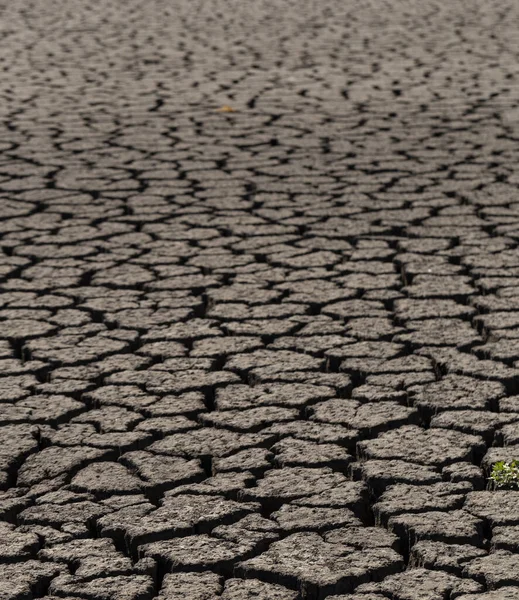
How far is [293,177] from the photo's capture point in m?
6.61

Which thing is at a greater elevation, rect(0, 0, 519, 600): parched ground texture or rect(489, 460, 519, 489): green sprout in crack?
rect(489, 460, 519, 489): green sprout in crack

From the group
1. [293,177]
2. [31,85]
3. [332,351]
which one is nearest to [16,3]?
[31,85]

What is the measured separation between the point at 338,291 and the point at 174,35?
25.4 feet

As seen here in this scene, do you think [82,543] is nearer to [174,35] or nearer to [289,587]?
[289,587]

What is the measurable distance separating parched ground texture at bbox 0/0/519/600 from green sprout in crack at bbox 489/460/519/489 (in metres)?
0.04

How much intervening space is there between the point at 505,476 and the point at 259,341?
133cm

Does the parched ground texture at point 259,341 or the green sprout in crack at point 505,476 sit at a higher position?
the green sprout in crack at point 505,476

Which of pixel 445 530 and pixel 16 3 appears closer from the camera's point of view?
pixel 445 530

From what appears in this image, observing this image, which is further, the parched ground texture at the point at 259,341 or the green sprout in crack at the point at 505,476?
the green sprout in crack at the point at 505,476

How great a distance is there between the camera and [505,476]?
3.25m

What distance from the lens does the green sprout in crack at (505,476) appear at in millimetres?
3236

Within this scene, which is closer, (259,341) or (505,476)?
(505,476)

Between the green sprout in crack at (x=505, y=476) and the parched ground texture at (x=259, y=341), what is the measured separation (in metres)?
0.04

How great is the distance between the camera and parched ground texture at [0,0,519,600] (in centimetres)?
296
